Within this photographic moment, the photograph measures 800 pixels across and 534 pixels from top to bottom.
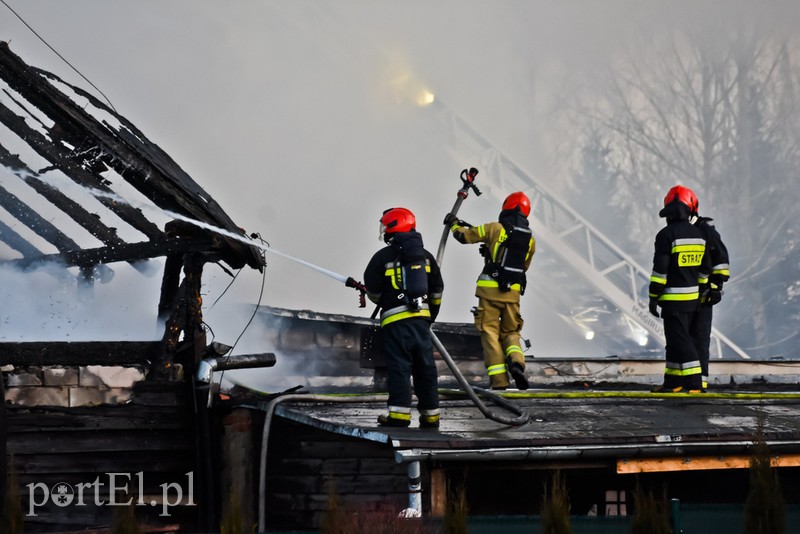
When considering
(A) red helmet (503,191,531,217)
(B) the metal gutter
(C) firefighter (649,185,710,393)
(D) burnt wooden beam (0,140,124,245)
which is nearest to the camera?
(B) the metal gutter

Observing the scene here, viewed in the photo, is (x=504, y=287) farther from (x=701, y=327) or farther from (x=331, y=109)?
(x=331, y=109)

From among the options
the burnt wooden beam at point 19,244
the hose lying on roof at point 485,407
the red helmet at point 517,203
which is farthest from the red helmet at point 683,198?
the burnt wooden beam at point 19,244

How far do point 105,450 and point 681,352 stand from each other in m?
4.61

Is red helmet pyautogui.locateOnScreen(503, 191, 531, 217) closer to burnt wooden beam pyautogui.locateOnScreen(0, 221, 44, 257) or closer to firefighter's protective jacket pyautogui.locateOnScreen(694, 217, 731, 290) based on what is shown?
firefighter's protective jacket pyautogui.locateOnScreen(694, 217, 731, 290)

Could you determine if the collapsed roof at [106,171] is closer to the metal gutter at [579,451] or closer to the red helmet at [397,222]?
the red helmet at [397,222]

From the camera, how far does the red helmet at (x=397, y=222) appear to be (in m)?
7.03

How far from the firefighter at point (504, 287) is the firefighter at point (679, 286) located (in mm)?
1100

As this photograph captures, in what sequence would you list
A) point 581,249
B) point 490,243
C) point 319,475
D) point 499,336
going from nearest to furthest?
point 319,475
point 490,243
point 499,336
point 581,249

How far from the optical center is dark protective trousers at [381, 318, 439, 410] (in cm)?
675

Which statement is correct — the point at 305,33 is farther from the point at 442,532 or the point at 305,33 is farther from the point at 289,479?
the point at 442,532

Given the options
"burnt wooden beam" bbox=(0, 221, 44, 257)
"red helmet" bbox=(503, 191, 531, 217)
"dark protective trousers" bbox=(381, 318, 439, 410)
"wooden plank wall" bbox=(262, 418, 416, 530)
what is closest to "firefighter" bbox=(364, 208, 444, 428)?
"dark protective trousers" bbox=(381, 318, 439, 410)

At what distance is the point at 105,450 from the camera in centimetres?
756

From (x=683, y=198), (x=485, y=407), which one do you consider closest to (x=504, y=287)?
(x=683, y=198)

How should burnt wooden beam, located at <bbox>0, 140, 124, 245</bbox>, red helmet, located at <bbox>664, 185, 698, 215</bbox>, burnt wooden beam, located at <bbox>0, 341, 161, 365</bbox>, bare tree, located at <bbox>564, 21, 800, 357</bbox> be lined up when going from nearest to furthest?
burnt wooden beam, located at <bbox>0, 341, 161, 365</bbox> < burnt wooden beam, located at <bbox>0, 140, 124, 245</bbox> < red helmet, located at <bbox>664, 185, 698, 215</bbox> < bare tree, located at <bbox>564, 21, 800, 357</bbox>
